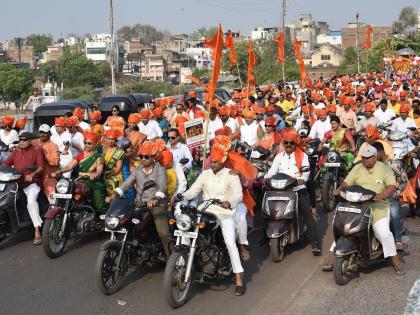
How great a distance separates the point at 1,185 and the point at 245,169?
11.0ft

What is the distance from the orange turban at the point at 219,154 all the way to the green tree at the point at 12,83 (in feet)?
221

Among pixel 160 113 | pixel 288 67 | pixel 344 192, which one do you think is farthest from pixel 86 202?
pixel 288 67

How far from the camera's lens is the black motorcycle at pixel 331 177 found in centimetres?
1041

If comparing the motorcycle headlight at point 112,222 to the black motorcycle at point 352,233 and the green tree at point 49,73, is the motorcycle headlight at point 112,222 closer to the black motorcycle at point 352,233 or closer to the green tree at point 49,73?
the black motorcycle at point 352,233

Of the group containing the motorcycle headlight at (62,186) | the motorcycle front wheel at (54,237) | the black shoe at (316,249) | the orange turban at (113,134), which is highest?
the orange turban at (113,134)

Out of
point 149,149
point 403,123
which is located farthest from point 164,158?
point 403,123

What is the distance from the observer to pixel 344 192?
22.7 ft

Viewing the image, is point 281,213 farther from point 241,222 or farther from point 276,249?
point 241,222

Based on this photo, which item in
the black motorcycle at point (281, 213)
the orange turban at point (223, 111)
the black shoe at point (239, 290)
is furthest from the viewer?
the orange turban at point (223, 111)

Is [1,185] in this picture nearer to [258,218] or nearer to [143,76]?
[258,218]

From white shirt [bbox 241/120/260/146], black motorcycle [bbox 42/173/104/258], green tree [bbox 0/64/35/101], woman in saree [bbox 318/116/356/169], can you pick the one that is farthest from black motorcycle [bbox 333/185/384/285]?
green tree [bbox 0/64/35/101]

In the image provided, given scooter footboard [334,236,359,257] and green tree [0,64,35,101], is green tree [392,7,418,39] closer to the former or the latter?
green tree [0,64,35,101]

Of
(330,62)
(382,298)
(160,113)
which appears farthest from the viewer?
(330,62)

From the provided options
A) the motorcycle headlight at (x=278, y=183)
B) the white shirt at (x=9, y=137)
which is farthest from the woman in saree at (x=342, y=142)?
the white shirt at (x=9, y=137)
